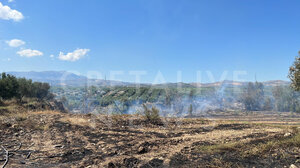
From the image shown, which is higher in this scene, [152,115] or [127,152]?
[152,115]

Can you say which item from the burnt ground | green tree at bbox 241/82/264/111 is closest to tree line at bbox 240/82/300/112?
green tree at bbox 241/82/264/111

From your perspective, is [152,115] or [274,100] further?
[274,100]

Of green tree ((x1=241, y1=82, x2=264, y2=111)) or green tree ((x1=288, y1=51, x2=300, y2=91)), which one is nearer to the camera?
green tree ((x1=288, y1=51, x2=300, y2=91))

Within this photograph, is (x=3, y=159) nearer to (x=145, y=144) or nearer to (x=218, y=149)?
(x=145, y=144)

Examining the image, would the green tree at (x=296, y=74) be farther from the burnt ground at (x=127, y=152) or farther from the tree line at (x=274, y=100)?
the tree line at (x=274, y=100)

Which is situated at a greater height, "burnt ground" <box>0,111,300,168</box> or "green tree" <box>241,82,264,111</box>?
"burnt ground" <box>0,111,300,168</box>

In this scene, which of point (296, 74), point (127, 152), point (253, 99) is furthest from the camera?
point (253, 99)

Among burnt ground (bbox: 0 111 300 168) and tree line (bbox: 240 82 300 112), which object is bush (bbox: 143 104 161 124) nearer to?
burnt ground (bbox: 0 111 300 168)

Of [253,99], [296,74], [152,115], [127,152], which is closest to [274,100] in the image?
[253,99]

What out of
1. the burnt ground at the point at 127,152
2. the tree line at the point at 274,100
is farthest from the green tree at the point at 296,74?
the tree line at the point at 274,100

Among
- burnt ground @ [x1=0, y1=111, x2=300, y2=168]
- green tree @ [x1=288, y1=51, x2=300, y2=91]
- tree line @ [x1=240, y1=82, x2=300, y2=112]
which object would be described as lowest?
tree line @ [x1=240, y1=82, x2=300, y2=112]


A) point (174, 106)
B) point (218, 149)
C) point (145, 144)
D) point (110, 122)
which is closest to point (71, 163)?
point (145, 144)

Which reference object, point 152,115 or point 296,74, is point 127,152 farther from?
point 296,74

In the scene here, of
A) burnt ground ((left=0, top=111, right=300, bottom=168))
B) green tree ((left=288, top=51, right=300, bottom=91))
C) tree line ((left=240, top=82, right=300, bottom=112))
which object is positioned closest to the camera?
burnt ground ((left=0, top=111, right=300, bottom=168))
